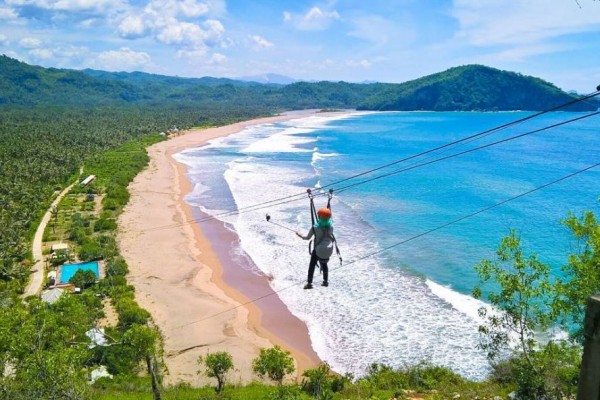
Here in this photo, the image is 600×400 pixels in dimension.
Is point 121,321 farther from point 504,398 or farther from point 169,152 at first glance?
point 169,152

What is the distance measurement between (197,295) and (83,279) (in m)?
8.73

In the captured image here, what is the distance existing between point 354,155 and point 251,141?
40222mm

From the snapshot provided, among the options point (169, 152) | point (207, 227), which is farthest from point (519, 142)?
point (207, 227)

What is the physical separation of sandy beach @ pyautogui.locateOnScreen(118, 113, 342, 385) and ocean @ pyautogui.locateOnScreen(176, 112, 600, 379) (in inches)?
62.4

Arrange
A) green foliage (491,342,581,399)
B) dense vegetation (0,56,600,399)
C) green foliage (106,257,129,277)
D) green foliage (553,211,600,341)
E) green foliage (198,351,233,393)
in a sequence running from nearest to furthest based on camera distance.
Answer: green foliage (553,211,600,341), dense vegetation (0,56,600,399), green foliage (491,342,581,399), green foliage (198,351,233,393), green foliage (106,257,129,277)

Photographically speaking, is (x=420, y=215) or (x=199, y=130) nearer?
(x=420, y=215)

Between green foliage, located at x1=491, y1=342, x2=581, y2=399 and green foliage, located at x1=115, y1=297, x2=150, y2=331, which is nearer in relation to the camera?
green foliage, located at x1=491, y1=342, x2=581, y2=399

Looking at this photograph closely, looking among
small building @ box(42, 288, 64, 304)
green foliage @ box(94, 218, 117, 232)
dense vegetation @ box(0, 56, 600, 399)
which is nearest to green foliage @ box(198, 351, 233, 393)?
dense vegetation @ box(0, 56, 600, 399)

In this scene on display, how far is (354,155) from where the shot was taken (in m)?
96.4

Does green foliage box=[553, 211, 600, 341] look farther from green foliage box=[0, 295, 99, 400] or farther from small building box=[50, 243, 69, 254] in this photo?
small building box=[50, 243, 69, 254]

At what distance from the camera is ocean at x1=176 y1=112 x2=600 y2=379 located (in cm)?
2844

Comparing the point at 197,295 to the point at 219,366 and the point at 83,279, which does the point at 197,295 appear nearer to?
the point at 83,279

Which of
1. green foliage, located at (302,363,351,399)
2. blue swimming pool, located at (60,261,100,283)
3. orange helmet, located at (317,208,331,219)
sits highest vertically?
orange helmet, located at (317,208,331,219)

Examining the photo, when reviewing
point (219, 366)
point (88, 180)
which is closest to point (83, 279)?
point (219, 366)
